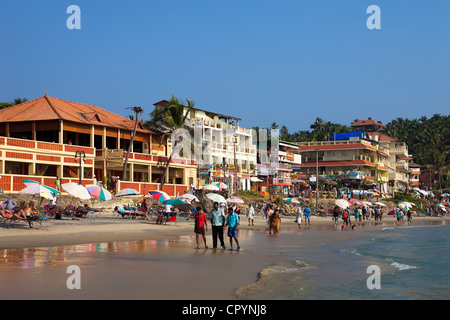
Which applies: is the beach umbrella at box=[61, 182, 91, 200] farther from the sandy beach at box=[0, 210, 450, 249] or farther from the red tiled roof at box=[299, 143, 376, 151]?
the red tiled roof at box=[299, 143, 376, 151]

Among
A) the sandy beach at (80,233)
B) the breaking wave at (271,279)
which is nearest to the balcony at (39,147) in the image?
the sandy beach at (80,233)

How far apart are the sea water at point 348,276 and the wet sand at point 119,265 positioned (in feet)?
2.04

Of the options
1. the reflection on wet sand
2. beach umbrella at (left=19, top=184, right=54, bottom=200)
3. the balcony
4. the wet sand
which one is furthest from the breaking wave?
the balcony

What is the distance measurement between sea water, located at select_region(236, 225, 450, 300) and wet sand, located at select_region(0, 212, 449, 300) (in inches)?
24.5

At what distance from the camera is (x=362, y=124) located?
504ft

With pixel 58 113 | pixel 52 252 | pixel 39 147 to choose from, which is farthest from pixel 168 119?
pixel 52 252

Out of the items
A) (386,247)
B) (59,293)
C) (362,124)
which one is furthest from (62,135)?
(362,124)

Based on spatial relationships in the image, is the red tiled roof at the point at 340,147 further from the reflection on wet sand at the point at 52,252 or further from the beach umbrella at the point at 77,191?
the reflection on wet sand at the point at 52,252

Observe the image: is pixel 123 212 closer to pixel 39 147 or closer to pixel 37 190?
pixel 37 190

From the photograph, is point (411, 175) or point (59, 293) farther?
point (411, 175)
